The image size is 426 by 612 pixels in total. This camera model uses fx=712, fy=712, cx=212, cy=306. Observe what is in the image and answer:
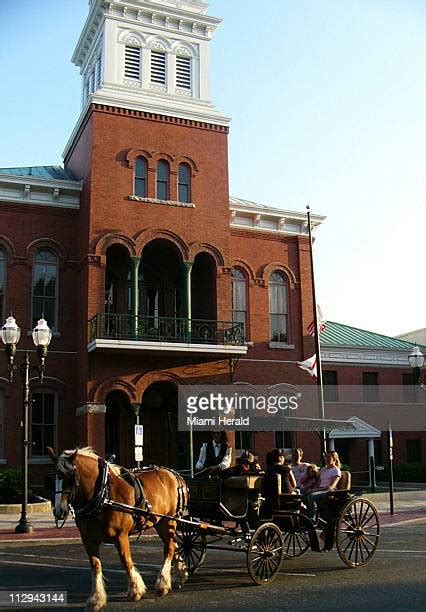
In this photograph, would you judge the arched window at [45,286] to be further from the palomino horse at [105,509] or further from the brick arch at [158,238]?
the palomino horse at [105,509]

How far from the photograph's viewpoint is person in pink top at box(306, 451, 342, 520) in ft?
37.7

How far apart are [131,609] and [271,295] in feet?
72.2

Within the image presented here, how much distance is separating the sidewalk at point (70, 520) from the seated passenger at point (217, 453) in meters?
5.43

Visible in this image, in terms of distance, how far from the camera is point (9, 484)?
22578 mm

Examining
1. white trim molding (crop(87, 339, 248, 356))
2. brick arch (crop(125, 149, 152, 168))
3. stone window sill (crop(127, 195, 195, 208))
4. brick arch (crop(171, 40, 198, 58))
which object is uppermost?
brick arch (crop(171, 40, 198, 58))

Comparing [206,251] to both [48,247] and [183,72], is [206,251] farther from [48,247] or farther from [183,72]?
[183,72]

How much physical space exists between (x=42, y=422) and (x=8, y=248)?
632 centimetres

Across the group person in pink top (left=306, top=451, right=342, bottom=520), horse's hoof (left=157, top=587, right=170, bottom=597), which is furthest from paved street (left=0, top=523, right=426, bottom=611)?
person in pink top (left=306, top=451, right=342, bottom=520)

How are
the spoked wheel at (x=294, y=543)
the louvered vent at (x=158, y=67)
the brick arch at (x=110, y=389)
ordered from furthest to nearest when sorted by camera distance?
the louvered vent at (x=158, y=67), the brick arch at (x=110, y=389), the spoked wheel at (x=294, y=543)

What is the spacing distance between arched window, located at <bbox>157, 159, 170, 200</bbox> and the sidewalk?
11908 millimetres

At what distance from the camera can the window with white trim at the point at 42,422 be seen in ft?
81.7

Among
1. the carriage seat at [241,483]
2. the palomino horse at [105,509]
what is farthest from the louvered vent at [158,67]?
the palomino horse at [105,509]

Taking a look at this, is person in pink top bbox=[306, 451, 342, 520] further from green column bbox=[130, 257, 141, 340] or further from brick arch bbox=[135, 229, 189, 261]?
brick arch bbox=[135, 229, 189, 261]

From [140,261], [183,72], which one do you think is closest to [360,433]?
[140,261]
